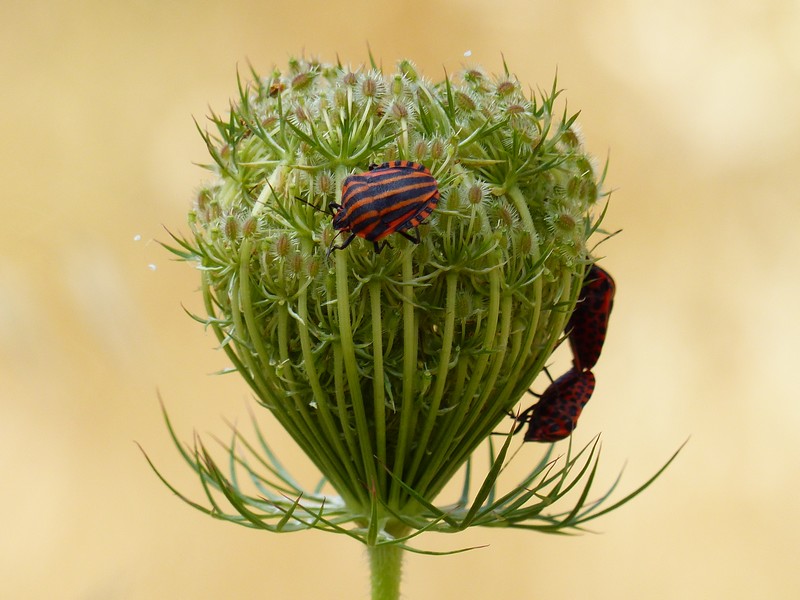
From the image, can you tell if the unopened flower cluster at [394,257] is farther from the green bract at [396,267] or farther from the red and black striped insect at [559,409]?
the red and black striped insect at [559,409]

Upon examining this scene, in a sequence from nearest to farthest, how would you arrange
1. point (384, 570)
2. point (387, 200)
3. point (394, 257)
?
point (387, 200), point (394, 257), point (384, 570)

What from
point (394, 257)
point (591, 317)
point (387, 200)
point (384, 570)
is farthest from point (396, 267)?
point (384, 570)

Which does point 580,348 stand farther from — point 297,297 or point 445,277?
point 297,297

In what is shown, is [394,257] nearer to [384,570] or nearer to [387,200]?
[387,200]

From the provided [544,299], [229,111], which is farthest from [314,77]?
[544,299]

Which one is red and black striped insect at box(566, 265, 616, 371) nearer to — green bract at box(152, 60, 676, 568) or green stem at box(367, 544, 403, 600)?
green bract at box(152, 60, 676, 568)

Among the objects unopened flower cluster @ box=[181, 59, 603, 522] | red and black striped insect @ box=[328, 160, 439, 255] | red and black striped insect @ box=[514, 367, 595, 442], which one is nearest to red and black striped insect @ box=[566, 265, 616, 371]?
red and black striped insect @ box=[514, 367, 595, 442]
